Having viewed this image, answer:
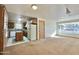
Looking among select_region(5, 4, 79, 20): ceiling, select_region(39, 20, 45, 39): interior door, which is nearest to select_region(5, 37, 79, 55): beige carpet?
select_region(39, 20, 45, 39): interior door

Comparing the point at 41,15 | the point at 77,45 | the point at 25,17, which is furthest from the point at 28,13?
the point at 77,45

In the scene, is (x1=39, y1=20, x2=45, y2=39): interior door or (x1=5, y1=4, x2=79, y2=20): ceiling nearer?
(x1=5, y1=4, x2=79, y2=20): ceiling

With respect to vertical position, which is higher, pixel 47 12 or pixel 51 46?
pixel 47 12

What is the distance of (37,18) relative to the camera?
2016 mm

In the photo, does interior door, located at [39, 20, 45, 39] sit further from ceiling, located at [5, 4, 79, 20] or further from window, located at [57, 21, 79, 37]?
window, located at [57, 21, 79, 37]

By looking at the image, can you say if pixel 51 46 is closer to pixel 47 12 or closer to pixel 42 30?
pixel 42 30

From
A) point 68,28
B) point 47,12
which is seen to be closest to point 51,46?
point 68,28

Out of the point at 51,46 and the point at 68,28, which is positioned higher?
the point at 68,28

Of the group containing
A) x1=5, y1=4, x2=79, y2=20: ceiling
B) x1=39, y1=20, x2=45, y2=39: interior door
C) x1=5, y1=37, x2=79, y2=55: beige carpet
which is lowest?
x1=5, y1=37, x2=79, y2=55: beige carpet

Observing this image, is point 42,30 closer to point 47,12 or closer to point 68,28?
point 47,12

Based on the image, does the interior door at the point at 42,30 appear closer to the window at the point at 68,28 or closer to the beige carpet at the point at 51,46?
the beige carpet at the point at 51,46

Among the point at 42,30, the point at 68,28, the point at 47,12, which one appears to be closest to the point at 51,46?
the point at 42,30

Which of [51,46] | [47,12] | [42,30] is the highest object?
[47,12]

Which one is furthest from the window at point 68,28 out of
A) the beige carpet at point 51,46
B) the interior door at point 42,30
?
the interior door at point 42,30
